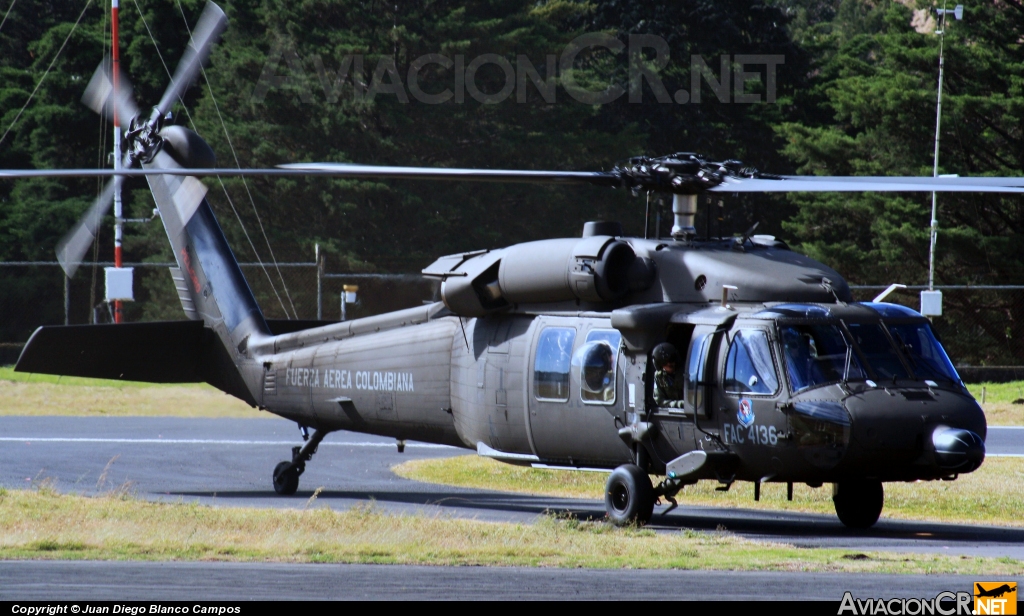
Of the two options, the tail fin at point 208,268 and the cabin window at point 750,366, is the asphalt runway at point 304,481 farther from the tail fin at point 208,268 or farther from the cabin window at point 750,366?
the tail fin at point 208,268

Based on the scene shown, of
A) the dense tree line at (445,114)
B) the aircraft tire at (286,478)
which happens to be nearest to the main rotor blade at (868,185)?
the aircraft tire at (286,478)

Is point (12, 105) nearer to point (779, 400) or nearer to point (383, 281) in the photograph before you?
point (383, 281)

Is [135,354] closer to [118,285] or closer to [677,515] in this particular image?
[677,515]

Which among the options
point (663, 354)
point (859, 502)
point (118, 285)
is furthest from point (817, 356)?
point (118, 285)

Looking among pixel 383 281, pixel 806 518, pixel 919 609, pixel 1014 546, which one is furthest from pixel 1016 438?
pixel 383 281

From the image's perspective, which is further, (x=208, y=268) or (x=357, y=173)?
(x=208, y=268)

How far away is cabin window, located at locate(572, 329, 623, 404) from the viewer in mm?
12875

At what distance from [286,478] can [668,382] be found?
6.38 metres

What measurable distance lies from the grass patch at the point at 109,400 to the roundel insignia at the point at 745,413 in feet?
57.5

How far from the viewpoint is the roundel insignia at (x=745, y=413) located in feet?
38.7

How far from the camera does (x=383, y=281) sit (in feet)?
143

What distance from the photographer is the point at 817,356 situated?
38.3 feet

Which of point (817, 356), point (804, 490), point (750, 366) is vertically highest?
point (817, 356)

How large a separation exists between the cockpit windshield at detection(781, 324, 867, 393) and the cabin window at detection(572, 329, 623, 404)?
1834mm
